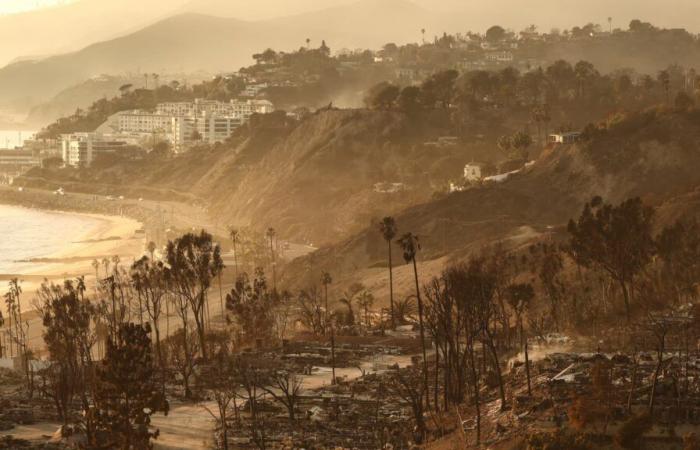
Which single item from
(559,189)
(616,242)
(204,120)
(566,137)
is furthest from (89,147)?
(616,242)

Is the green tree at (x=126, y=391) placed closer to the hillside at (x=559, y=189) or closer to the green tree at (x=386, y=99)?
the hillside at (x=559, y=189)

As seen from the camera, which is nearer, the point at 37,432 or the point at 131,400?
the point at 131,400

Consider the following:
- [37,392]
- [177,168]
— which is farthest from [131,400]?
[177,168]

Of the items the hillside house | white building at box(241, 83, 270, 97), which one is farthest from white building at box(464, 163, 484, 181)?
white building at box(241, 83, 270, 97)

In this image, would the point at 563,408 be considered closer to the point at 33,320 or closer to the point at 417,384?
the point at 417,384

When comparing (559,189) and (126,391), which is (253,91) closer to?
(559,189)

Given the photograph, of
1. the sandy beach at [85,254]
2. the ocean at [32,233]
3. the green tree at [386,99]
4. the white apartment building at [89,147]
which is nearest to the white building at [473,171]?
the green tree at [386,99]
